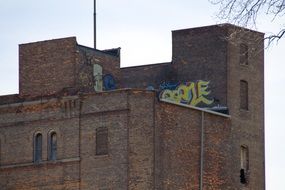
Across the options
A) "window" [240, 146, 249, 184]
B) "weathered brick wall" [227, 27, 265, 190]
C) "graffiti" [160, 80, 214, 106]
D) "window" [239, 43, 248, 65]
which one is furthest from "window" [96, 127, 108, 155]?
"window" [239, 43, 248, 65]

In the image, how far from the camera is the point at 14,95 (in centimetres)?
6500

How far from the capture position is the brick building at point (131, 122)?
60969 mm

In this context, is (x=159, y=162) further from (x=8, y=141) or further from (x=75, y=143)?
(x=8, y=141)

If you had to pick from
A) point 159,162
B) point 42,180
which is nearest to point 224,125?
point 159,162

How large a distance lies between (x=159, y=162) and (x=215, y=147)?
201 inches

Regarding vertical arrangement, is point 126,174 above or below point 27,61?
below

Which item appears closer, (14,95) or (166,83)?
(14,95)

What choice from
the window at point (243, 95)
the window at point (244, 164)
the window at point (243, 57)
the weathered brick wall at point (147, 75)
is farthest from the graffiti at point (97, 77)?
the window at point (244, 164)

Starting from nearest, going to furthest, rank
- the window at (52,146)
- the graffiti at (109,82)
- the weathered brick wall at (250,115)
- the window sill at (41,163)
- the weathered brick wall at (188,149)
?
the weathered brick wall at (188,149) < the window sill at (41,163) < the window at (52,146) < the graffiti at (109,82) < the weathered brick wall at (250,115)

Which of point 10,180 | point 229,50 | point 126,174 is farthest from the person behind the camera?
point 229,50

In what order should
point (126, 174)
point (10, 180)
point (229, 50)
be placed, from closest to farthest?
point (126, 174) < point (10, 180) < point (229, 50)

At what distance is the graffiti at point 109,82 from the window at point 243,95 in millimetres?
8107

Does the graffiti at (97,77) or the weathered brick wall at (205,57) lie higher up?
the weathered brick wall at (205,57)

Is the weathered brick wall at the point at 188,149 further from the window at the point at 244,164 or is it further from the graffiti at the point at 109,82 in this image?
the graffiti at the point at 109,82
